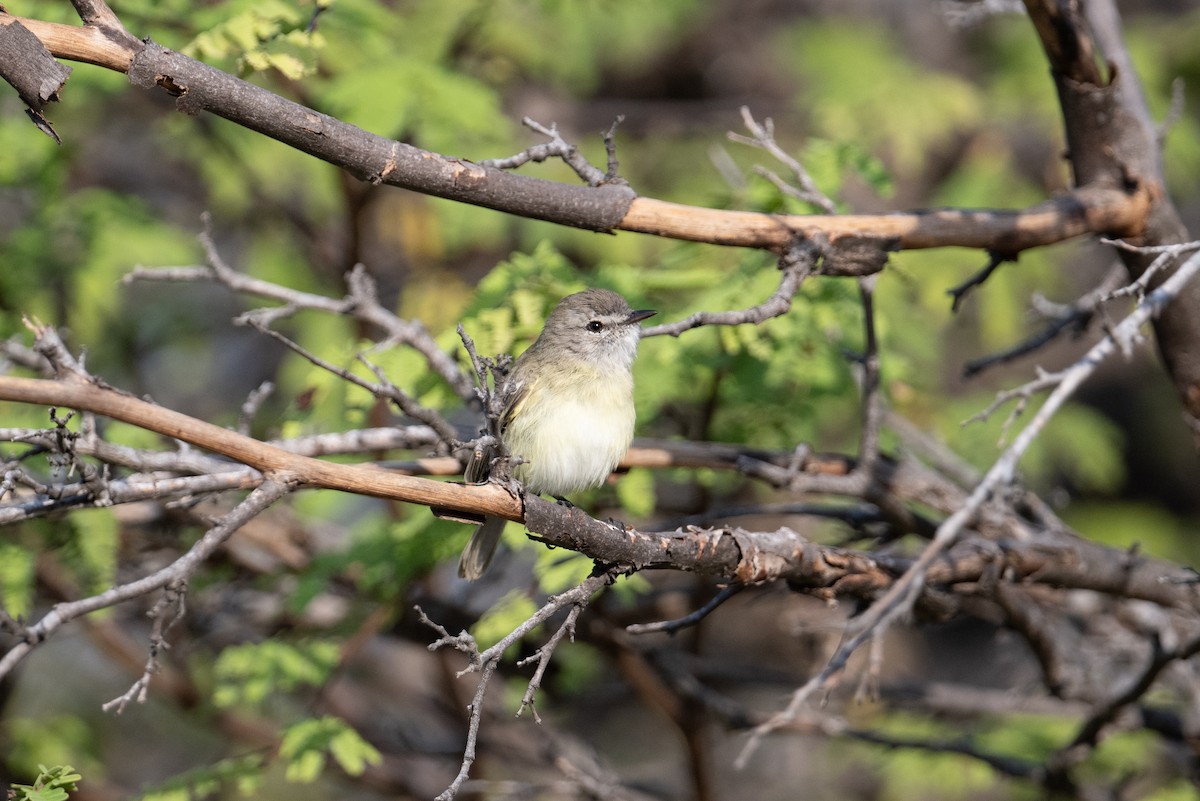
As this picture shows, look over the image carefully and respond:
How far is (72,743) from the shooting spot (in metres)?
5.70

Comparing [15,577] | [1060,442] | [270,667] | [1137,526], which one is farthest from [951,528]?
[1137,526]

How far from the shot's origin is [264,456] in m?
2.50

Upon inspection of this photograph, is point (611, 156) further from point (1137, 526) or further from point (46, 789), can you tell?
point (1137, 526)

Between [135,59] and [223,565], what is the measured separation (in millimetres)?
3229

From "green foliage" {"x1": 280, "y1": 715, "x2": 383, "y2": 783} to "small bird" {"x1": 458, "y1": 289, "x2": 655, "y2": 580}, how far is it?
28.1 inches

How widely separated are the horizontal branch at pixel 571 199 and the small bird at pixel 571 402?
0.69m

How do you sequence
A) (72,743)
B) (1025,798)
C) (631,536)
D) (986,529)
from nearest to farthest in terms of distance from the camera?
(631,536) < (986,529) < (72,743) < (1025,798)

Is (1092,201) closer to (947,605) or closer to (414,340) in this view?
(947,605)

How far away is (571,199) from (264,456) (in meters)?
1.10

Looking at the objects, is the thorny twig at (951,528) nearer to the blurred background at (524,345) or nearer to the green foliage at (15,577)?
the blurred background at (524,345)

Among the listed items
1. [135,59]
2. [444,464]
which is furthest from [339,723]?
[135,59]

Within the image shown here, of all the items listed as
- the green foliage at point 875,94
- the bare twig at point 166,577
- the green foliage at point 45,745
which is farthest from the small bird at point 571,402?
the green foliage at point 875,94

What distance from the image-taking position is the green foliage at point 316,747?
13.0 feet

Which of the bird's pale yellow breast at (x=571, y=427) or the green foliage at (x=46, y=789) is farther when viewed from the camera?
the bird's pale yellow breast at (x=571, y=427)
